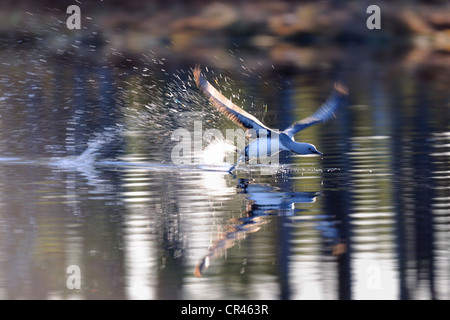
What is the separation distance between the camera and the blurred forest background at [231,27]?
34906 mm

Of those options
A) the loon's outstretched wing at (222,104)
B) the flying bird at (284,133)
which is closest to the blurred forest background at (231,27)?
the flying bird at (284,133)

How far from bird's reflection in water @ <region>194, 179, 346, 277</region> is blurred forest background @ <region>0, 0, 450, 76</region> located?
72.6 ft

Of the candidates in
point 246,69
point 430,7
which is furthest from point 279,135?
point 430,7

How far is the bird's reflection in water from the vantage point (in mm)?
8383

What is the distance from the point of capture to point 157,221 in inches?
375

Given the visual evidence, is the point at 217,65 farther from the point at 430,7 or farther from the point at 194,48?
the point at 430,7

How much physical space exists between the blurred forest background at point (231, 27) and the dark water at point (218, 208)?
628 inches

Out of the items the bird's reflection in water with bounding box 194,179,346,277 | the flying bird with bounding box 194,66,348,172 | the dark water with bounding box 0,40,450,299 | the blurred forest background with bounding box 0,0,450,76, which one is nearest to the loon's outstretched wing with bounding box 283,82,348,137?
the flying bird with bounding box 194,66,348,172

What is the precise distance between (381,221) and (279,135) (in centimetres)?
313

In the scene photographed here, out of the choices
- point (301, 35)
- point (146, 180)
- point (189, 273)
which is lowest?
point (189, 273)

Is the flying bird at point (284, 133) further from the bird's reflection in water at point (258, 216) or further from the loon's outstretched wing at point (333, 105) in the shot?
the bird's reflection in water at point (258, 216)

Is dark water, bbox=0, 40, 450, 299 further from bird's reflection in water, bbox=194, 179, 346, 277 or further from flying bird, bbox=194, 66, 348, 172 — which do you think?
flying bird, bbox=194, 66, 348, 172

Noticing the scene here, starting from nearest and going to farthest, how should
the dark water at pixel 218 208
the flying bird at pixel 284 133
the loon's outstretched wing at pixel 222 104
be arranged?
1. the dark water at pixel 218 208
2. the loon's outstretched wing at pixel 222 104
3. the flying bird at pixel 284 133

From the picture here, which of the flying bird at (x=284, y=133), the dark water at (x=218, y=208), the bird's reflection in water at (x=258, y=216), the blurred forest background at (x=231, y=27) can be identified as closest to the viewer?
the dark water at (x=218, y=208)
